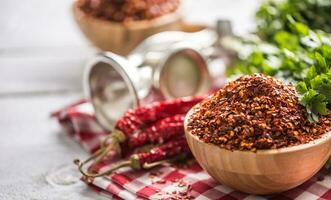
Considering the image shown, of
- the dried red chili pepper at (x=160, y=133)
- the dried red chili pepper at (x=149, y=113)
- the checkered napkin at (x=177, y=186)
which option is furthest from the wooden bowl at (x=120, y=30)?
the checkered napkin at (x=177, y=186)

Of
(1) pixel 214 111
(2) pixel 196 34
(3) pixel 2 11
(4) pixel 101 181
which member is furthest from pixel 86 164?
(3) pixel 2 11

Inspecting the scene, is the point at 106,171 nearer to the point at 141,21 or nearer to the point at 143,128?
the point at 143,128

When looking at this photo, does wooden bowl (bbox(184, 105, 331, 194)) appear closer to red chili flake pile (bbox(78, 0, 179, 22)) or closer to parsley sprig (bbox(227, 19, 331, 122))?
parsley sprig (bbox(227, 19, 331, 122))

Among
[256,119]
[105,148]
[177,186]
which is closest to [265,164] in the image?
[256,119]

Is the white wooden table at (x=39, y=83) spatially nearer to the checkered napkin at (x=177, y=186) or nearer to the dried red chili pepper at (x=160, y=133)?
the checkered napkin at (x=177, y=186)

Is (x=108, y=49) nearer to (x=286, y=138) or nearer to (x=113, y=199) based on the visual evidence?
(x=113, y=199)

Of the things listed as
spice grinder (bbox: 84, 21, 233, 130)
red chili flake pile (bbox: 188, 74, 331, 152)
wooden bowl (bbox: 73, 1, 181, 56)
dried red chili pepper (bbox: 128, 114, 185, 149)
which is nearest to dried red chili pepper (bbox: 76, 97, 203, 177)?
dried red chili pepper (bbox: 128, 114, 185, 149)
